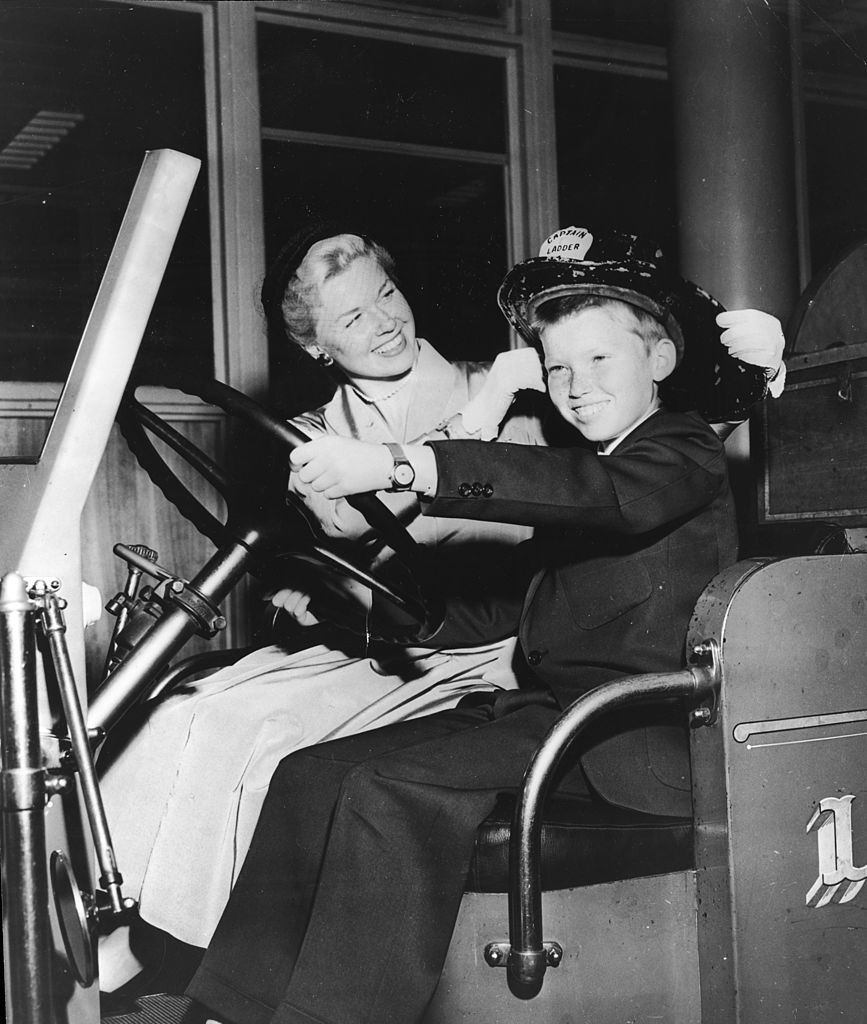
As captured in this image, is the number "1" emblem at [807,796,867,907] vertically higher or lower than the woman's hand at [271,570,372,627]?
lower

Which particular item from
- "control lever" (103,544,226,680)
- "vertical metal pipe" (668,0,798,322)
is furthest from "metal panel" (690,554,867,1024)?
"vertical metal pipe" (668,0,798,322)

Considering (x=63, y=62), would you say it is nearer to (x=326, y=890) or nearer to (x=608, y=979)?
(x=326, y=890)

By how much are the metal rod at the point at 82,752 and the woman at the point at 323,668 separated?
0.44 m

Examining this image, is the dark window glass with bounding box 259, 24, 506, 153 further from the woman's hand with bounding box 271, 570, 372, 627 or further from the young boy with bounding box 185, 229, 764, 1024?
the woman's hand with bounding box 271, 570, 372, 627

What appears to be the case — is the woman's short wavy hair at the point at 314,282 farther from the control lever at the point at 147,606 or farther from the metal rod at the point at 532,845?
the metal rod at the point at 532,845

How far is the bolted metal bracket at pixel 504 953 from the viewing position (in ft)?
4.59

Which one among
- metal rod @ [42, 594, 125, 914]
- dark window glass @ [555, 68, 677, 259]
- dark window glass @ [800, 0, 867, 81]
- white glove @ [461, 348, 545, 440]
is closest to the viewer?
metal rod @ [42, 594, 125, 914]

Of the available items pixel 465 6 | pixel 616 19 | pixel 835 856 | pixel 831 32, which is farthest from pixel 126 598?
pixel 831 32

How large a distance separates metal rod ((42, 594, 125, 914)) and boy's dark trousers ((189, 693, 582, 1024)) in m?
0.32

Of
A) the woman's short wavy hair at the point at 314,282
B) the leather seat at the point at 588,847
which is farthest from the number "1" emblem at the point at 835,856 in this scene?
the woman's short wavy hair at the point at 314,282

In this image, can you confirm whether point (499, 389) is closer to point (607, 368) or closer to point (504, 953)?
point (607, 368)

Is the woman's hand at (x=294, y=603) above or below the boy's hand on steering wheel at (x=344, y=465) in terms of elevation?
below

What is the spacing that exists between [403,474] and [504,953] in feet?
2.22

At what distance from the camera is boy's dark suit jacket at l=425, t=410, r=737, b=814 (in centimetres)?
152
